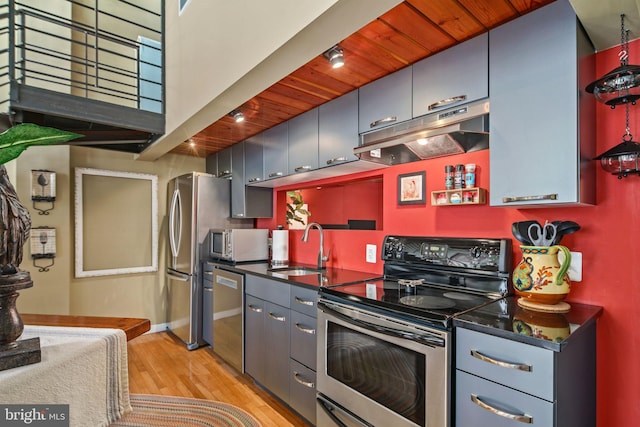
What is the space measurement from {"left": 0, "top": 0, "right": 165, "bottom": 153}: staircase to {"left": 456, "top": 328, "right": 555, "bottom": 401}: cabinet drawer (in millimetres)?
3016

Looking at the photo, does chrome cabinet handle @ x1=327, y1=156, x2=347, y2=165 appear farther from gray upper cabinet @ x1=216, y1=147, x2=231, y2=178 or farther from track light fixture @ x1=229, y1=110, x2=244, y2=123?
gray upper cabinet @ x1=216, y1=147, x2=231, y2=178

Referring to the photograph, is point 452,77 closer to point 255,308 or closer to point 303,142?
point 303,142

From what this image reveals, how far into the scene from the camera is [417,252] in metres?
2.07

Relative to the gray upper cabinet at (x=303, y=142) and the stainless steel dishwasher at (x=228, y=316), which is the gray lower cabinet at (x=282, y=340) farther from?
the gray upper cabinet at (x=303, y=142)

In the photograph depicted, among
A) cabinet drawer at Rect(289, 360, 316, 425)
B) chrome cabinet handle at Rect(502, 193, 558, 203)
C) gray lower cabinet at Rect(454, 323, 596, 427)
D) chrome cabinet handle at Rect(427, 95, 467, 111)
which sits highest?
chrome cabinet handle at Rect(427, 95, 467, 111)

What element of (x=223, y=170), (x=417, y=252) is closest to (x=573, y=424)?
(x=417, y=252)

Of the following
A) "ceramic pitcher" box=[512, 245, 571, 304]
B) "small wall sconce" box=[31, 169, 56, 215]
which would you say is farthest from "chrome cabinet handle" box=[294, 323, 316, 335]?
"small wall sconce" box=[31, 169, 56, 215]

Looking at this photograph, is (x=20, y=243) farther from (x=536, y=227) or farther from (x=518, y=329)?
(x=536, y=227)

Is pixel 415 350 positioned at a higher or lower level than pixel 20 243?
lower

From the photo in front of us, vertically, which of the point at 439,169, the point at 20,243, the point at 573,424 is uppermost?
the point at 439,169

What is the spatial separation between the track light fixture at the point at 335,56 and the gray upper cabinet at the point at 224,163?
7.36 feet

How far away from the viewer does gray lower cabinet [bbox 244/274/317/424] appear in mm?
2059

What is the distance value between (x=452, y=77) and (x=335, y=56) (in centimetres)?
61

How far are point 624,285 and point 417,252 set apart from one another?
0.96m
